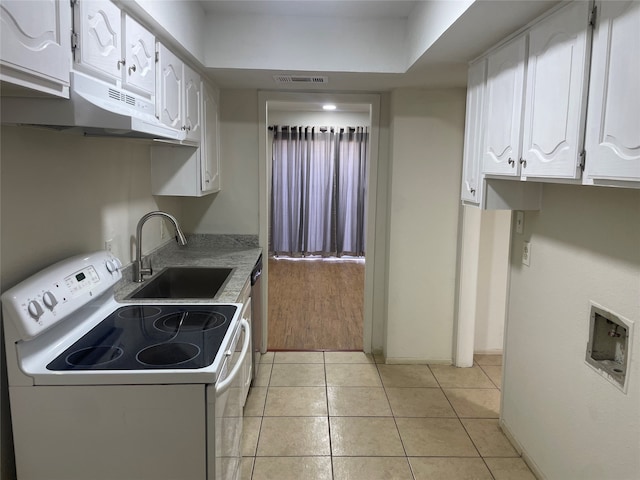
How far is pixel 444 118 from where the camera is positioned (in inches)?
137

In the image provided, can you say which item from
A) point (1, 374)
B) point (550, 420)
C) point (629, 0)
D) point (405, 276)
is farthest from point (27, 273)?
point (405, 276)

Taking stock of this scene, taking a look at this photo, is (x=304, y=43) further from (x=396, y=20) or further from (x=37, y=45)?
(x=37, y=45)

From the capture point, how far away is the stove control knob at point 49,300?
1.54m

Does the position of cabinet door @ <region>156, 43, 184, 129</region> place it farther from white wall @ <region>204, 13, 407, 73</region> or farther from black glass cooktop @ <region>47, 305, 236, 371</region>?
black glass cooktop @ <region>47, 305, 236, 371</region>

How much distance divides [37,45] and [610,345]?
2.15 m

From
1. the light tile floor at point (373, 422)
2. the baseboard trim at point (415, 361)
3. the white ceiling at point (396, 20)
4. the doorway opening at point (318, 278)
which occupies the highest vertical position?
the white ceiling at point (396, 20)

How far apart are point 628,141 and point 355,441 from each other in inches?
81.6

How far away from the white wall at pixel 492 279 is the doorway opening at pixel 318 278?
0.91 meters

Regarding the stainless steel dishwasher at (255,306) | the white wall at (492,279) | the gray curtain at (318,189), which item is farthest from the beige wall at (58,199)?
the gray curtain at (318,189)

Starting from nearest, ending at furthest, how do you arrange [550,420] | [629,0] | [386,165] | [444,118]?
[629,0] → [550,420] → [444,118] → [386,165]

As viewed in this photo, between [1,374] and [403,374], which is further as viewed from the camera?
[403,374]

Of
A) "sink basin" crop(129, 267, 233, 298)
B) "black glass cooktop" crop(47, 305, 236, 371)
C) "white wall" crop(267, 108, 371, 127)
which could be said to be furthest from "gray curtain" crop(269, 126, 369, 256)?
"black glass cooktop" crop(47, 305, 236, 371)

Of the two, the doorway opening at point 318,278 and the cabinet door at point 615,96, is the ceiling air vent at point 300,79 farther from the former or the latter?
the cabinet door at point 615,96

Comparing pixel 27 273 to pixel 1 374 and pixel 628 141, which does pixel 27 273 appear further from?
pixel 628 141
